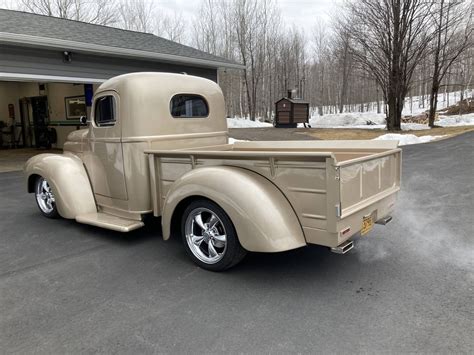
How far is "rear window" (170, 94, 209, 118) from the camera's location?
4582 mm

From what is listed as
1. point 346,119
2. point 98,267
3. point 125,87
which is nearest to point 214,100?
point 125,87

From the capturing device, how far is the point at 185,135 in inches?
184

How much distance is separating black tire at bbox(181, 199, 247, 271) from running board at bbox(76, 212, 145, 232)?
785mm

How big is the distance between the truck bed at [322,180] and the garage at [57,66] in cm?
786

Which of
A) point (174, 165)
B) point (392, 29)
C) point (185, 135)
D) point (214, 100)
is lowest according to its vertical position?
point (174, 165)

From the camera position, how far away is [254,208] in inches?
121

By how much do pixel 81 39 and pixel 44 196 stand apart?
6943mm


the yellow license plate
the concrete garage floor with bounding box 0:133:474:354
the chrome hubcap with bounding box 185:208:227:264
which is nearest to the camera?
the concrete garage floor with bounding box 0:133:474:354

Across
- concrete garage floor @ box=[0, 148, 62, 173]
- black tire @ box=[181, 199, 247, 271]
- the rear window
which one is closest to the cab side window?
the rear window

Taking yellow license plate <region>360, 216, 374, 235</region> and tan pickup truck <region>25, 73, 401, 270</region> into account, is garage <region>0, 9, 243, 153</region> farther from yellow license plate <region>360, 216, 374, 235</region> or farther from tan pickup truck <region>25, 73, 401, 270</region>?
yellow license plate <region>360, 216, 374, 235</region>

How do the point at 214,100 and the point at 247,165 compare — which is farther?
the point at 214,100

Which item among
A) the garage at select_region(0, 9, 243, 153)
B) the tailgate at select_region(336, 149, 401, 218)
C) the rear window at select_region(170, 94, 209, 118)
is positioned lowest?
the tailgate at select_region(336, 149, 401, 218)

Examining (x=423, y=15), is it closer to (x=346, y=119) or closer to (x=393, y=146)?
(x=346, y=119)

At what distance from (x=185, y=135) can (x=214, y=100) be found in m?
0.75
